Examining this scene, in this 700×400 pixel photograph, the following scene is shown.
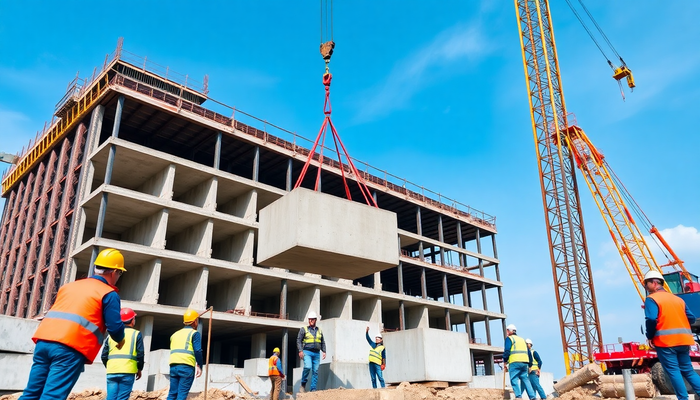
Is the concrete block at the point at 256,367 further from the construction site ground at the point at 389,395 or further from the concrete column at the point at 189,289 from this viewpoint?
the construction site ground at the point at 389,395

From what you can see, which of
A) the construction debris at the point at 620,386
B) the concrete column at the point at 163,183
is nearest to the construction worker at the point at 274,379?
the construction debris at the point at 620,386

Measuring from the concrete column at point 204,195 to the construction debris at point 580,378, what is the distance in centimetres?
2022

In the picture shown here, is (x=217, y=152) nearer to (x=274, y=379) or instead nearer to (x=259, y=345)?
(x=259, y=345)

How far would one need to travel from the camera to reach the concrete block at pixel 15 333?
39.5 feet

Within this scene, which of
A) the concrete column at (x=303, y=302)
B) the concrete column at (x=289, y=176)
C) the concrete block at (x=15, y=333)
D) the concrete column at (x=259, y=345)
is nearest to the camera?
the concrete block at (x=15, y=333)

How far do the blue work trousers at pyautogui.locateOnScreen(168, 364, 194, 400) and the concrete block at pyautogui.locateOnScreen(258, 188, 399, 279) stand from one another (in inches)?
103

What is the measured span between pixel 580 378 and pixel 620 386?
0.82 meters

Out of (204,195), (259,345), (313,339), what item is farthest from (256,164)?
(313,339)

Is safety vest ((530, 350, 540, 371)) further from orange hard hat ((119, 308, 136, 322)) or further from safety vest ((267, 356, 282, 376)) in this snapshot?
Answer: orange hard hat ((119, 308, 136, 322))

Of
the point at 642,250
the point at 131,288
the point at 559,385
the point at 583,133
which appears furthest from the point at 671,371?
the point at 583,133

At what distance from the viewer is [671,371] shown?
19.4ft

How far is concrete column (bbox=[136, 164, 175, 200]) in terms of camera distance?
26.0m

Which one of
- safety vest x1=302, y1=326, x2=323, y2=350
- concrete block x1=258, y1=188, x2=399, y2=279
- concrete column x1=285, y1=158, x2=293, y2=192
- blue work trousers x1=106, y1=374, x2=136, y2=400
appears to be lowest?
blue work trousers x1=106, y1=374, x2=136, y2=400

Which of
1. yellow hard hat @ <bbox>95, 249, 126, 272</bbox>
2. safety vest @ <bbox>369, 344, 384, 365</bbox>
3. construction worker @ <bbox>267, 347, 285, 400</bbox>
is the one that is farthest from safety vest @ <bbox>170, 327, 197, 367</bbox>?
safety vest @ <bbox>369, 344, 384, 365</bbox>
